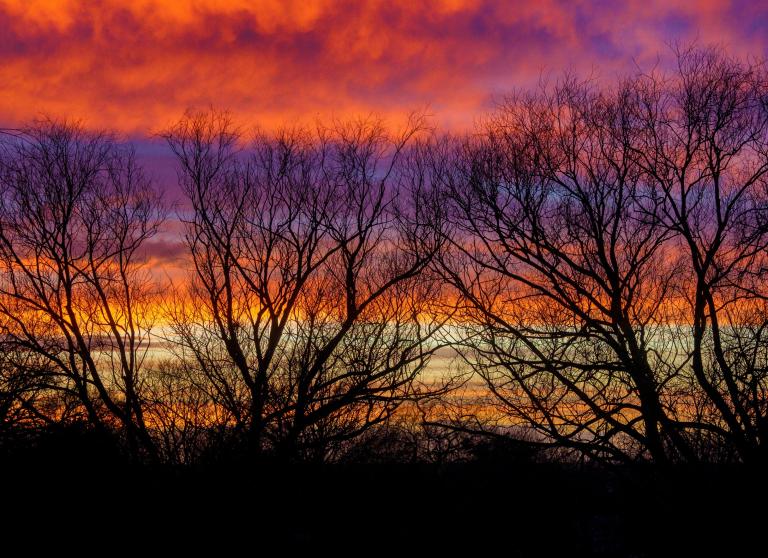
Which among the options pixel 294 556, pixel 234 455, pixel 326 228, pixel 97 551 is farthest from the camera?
pixel 294 556

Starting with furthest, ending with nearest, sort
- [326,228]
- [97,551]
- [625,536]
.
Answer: [625,536] < [326,228] < [97,551]

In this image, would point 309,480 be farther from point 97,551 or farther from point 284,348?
point 97,551

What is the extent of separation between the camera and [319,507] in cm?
2536

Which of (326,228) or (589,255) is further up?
(326,228)

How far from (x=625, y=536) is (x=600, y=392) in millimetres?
15432

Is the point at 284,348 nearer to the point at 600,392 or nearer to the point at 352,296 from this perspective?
the point at 352,296


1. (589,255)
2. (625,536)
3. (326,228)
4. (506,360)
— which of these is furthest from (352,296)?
(625,536)

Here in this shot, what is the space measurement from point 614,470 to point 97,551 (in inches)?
468

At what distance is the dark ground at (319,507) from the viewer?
1557cm

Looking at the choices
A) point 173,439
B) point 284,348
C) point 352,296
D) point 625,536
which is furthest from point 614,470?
point 625,536

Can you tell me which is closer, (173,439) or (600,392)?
(600,392)

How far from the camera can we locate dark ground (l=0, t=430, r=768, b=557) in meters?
15.6

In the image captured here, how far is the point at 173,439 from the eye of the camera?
19.8 meters

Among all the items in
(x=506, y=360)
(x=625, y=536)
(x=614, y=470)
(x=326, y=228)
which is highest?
(x=326, y=228)
